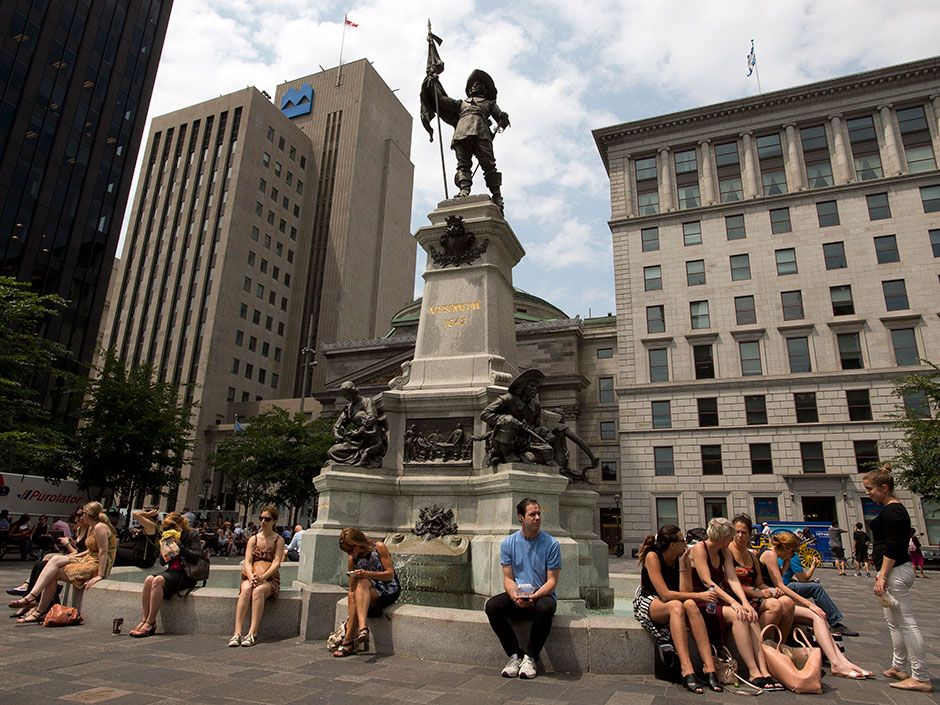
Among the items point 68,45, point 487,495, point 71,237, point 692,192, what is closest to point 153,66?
point 68,45

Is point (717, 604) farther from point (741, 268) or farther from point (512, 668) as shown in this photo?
point (741, 268)

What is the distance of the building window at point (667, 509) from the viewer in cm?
4391

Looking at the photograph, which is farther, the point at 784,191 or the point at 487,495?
the point at 784,191

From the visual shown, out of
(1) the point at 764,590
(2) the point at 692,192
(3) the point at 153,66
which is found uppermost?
(3) the point at 153,66

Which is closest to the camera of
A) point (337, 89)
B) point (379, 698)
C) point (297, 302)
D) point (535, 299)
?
point (379, 698)

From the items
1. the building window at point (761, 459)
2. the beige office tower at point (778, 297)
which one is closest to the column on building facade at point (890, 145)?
the beige office tower at point (778, 297)

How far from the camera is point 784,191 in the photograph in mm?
48062

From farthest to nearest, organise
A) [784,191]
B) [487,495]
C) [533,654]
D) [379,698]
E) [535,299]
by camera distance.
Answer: [535,299] → [784,191] → [487,495] → [533,654] → [379,698]

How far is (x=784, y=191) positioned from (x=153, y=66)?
205 ft

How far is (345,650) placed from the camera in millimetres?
6438

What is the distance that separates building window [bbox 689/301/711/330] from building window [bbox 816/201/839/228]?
1028 cm

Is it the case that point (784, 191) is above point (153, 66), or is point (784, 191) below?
below

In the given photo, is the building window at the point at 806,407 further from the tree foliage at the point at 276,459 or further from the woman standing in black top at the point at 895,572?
the woman standing in black top at the point at 895,572

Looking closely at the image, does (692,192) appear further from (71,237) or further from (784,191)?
(71,237)
